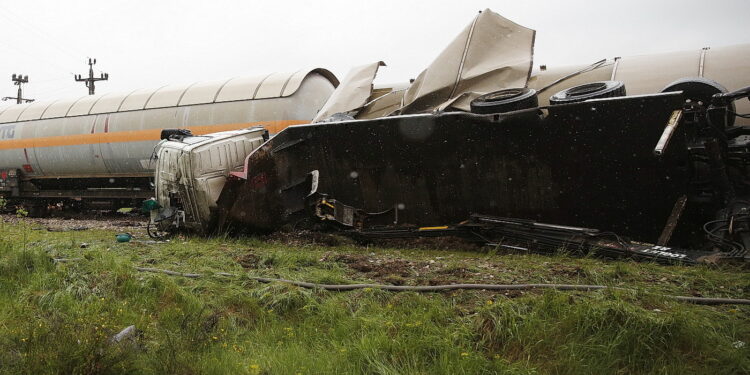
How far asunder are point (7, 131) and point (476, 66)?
51.6 ft

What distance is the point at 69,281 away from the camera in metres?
4.87

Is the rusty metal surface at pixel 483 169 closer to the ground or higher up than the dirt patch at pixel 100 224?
higher up

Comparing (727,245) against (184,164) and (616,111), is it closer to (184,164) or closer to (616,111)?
(616,111)

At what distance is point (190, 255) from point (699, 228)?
5521mm

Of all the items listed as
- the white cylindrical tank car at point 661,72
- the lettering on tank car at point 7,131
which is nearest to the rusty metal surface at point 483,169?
the white cylindrical tank car at point 661,72

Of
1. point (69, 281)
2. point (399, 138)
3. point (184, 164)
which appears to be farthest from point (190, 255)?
point (399, 138)

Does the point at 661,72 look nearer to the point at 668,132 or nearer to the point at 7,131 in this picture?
the point at 668,132

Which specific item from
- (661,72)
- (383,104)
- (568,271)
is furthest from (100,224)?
(661,72)

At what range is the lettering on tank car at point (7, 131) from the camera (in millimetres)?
16453

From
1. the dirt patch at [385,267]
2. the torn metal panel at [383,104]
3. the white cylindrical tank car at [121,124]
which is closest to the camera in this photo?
the dirt patch at [385,267]

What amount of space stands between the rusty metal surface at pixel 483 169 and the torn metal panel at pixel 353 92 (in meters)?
1.35

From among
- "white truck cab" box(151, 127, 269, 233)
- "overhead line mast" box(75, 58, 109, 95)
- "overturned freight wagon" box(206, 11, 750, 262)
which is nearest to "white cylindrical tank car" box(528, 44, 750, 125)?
"overturned freight wagon" box(206, 11, 750, 262)

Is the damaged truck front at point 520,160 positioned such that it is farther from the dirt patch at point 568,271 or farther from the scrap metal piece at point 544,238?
the dirt patch at point 568,271

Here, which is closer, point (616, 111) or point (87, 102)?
point (616, 111)
